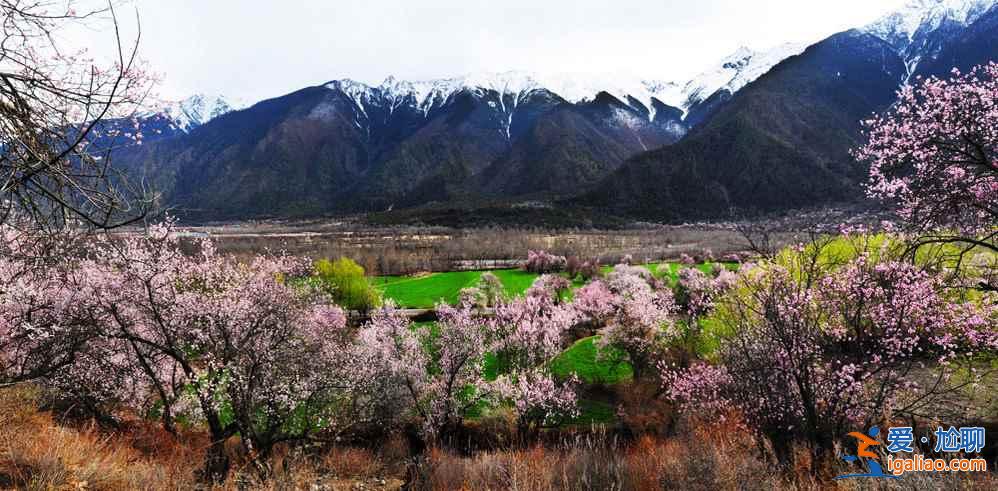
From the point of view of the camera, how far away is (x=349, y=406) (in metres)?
17.5

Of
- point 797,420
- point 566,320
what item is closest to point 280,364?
point 797,420

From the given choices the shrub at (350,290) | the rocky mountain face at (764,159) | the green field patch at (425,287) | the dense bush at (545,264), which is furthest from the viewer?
the rocky mountain face at (764,159)

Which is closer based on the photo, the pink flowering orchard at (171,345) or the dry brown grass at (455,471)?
the dry brown grass at (455,471)

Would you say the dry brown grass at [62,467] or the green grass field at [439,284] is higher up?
the dry brown grass at [62,467]

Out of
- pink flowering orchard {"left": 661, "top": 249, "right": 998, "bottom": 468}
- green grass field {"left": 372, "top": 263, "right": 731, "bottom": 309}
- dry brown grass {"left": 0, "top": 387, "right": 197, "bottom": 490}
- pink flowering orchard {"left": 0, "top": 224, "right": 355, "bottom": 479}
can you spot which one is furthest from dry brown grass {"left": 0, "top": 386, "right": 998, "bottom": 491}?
green grass field {"left": 372, "top": 263, "right": 731, "bottom": 309}

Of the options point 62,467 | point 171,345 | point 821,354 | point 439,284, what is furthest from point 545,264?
point 62,467

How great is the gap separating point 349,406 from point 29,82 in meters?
15.6

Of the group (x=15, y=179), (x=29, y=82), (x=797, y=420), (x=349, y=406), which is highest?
(x=29, y=82)

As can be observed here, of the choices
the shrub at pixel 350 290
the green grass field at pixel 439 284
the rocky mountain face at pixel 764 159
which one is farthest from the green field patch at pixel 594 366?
the rocky mountain face at pixel 764 159

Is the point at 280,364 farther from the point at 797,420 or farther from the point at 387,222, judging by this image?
the point at 387,222

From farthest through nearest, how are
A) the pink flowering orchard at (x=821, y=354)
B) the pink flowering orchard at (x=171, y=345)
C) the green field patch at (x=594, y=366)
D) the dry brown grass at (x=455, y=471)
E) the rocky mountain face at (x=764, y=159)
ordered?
the rocky mountain face at (x=764, y=159) → the green field patch at (x=594, y=366) → the pink flowering orchard at (x=171, y=345) → the pink flowering orchard at (x=821, y=354) → the dry brown grass at (x=455, y=471)

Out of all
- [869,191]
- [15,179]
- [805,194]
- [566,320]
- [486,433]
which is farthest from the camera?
[805,194]

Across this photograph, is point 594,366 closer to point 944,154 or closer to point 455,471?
point 455,471

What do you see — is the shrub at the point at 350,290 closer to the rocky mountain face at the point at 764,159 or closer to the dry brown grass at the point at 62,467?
the dry brown grass at the point at 62,467
